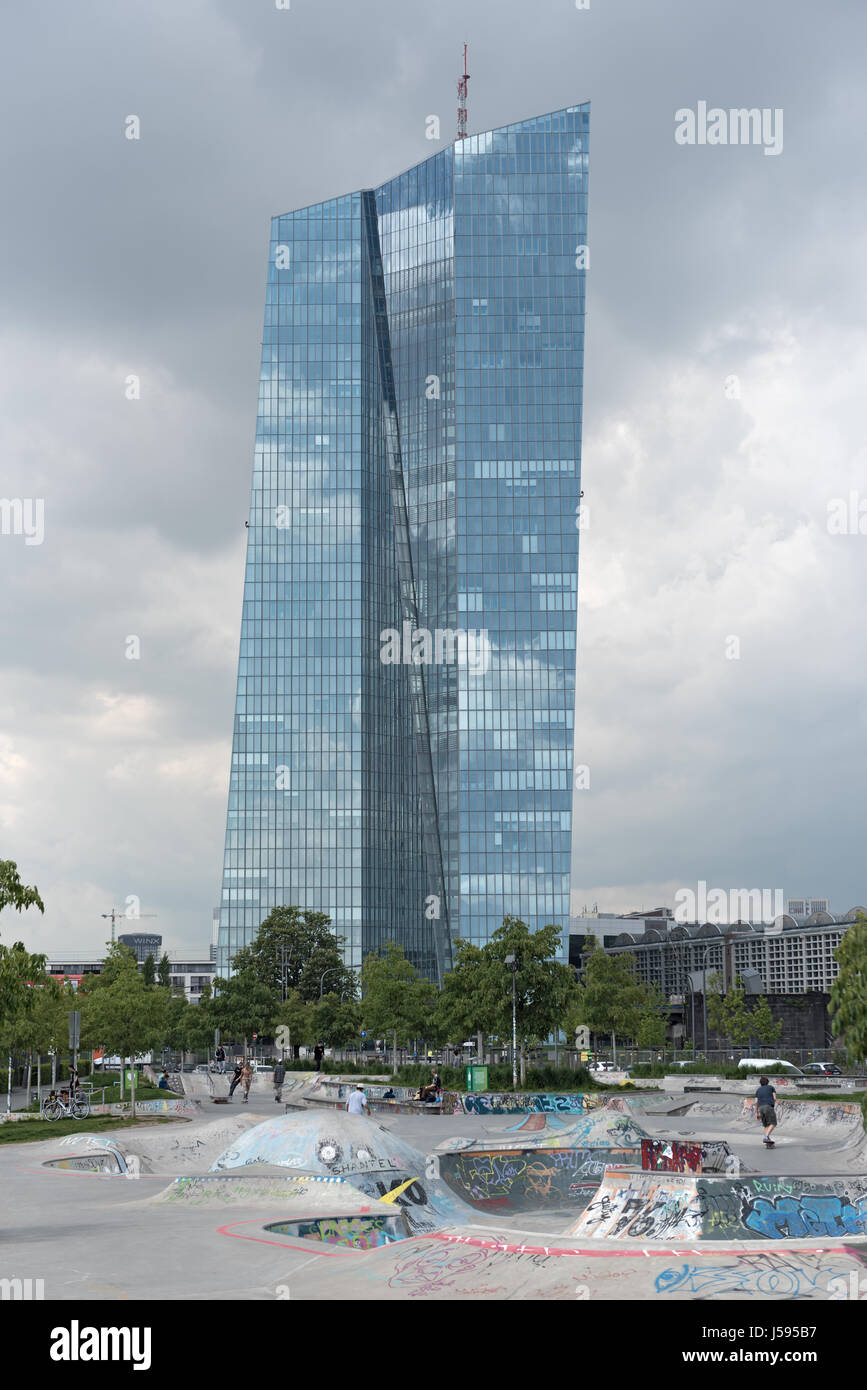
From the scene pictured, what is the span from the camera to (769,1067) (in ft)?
186

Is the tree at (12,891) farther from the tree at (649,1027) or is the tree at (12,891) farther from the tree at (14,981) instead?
the tree at (649,1027)

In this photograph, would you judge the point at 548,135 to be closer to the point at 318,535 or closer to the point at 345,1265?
the point at 318,535

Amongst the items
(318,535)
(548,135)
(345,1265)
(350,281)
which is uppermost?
(548,135)

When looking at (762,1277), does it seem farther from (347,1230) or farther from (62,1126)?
(62,1126)

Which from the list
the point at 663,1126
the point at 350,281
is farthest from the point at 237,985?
the point at 350,281

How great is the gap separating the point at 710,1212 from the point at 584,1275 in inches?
209

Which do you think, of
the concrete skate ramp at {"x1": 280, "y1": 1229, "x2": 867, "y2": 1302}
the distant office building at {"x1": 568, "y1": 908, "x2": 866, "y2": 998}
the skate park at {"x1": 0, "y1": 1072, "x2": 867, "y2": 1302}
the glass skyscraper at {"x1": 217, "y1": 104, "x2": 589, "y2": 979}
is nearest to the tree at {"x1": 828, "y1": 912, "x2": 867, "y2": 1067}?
the skate park at {"x1": 0, "y1": 1072, "x2": 867, "y2": 1302}

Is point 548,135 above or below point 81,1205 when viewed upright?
above

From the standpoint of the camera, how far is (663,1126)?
36.9 m

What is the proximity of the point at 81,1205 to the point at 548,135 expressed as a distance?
436 ft

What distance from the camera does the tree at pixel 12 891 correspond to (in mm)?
16812

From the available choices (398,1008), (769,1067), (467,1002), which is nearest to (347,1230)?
(467,1002)

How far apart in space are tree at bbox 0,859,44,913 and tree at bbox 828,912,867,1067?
10.2 meters

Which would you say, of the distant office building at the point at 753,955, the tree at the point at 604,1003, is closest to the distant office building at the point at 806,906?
the distant office building at the point at 753,955
